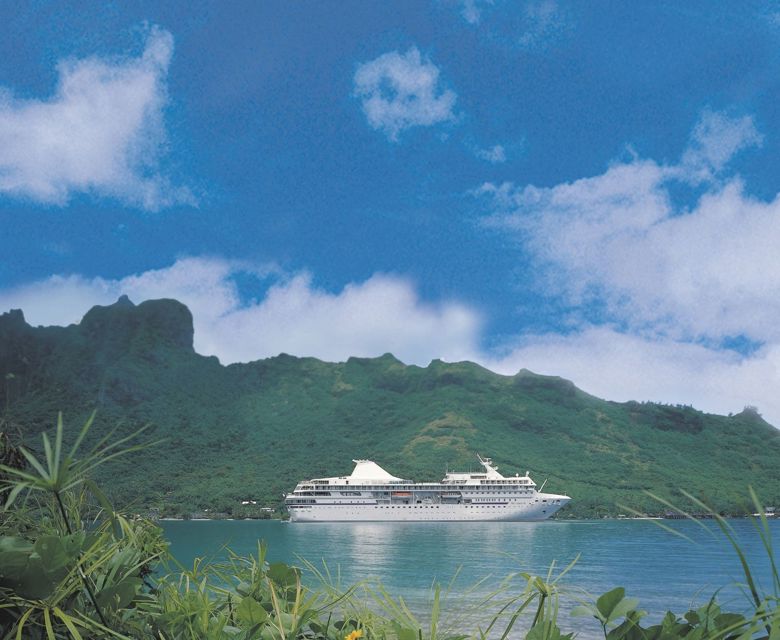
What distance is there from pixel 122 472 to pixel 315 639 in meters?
89.2

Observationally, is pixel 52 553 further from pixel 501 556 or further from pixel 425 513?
pixel 425 513

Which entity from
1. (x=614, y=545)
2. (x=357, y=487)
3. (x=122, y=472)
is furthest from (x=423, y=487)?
(x=122, y=472)

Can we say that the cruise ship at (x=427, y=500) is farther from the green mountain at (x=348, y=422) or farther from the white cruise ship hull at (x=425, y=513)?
the green mountain at (x=348, y=422)

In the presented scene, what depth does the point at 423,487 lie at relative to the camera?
7194 centimetres

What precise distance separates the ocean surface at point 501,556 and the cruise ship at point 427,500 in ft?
4.63

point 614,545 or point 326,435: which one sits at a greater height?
point 326,435

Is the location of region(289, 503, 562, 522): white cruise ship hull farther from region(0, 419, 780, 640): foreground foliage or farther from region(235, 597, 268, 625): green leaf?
region(235, 597, 268, 625): green leaf

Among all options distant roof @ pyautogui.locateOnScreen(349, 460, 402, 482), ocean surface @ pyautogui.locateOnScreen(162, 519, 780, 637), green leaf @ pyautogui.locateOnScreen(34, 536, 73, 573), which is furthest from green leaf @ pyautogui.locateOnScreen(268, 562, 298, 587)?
distant roof @ pyautogui.locateOnScreen(349, 460, 402, 482)

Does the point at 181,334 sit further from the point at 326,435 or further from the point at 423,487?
the point at 423,487

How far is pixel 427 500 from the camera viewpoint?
70.5 meters

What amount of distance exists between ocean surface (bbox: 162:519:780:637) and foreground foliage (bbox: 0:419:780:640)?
608 inches

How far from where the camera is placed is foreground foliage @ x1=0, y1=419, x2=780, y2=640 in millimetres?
987

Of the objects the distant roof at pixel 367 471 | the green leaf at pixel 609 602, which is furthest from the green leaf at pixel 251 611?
the distant roof at pixel 367 471

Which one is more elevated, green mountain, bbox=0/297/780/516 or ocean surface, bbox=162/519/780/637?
green mountain, bbox=0/297/780/516
